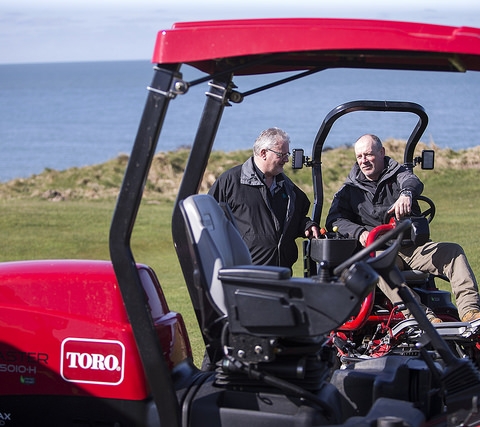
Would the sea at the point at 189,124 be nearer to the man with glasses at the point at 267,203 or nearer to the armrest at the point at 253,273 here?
the man with glasses at the point at 267,203

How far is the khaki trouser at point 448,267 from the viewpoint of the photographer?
604cm

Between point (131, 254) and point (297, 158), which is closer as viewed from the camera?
point (131, 254)

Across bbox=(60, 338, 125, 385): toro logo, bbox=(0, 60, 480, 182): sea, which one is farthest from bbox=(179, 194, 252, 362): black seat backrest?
bbox=(0, 60, 480, 182): sea

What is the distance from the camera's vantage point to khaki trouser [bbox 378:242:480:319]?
6.04 metres

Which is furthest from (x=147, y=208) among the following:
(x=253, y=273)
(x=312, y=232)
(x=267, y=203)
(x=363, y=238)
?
(x=253, y=273)

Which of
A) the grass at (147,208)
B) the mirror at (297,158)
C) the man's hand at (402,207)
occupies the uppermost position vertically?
the mirror at (297,158)

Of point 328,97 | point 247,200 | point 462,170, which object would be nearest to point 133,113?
point 328,97

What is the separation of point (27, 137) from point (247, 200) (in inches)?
2504

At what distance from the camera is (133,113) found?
294ft

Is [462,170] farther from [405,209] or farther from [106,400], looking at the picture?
[106,400]

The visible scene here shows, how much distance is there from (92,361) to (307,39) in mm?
1487

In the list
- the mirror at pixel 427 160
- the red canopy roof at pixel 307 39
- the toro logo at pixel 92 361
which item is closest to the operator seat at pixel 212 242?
the toro logo at pixel 92 361

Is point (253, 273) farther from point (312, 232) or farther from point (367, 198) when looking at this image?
point (367, 198)

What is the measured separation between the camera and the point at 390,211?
6207mm
